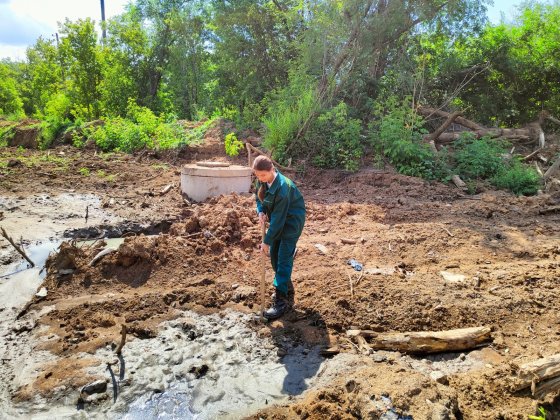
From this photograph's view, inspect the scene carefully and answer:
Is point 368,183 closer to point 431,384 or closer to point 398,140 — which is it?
point 398,140

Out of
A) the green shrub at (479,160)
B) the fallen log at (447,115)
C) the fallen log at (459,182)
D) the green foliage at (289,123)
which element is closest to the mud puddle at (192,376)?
the fallen log at (459,182)

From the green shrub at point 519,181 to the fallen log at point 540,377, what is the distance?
7.38m

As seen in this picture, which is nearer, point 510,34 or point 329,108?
point 329,108

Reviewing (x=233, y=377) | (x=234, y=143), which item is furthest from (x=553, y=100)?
(x=233, y=377)

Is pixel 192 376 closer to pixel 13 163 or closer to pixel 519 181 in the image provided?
pixel 519 181

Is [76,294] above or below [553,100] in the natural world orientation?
below

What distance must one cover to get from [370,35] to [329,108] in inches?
100

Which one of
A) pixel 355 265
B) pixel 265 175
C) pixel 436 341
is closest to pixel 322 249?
pixel 355 265

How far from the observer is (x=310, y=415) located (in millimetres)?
3092

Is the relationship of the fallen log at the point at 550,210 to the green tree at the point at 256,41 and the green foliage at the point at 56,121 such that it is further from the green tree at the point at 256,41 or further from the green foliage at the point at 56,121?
the green foliage at the point at 56,121

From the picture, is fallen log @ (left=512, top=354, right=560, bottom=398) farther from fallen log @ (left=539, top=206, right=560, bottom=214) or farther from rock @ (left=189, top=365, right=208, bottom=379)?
fallen log @ (left=539, top=206, right=560, bottom=214)

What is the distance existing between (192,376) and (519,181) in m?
8.86

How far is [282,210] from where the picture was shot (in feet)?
14.2

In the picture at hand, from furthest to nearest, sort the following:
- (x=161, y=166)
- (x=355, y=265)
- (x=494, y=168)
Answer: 1. (x=161, y=166)
2. (x=494, y=168)
3. (x=355, y=265)
